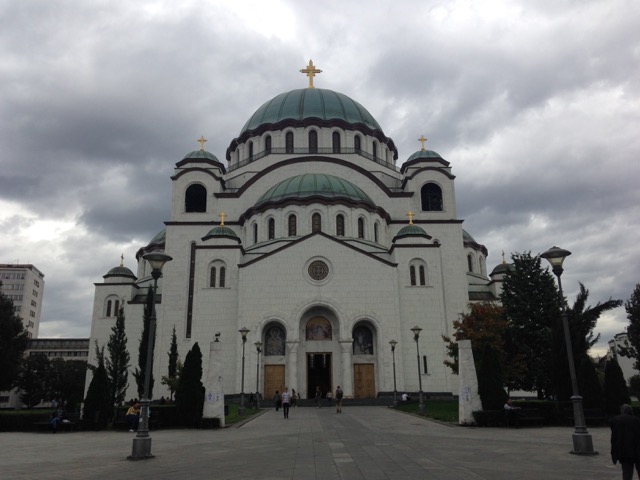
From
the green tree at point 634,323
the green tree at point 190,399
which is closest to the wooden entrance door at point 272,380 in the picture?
the green tree at point 190,399

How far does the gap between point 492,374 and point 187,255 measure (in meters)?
26.2

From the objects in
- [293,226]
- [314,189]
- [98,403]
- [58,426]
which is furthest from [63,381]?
[98,403]

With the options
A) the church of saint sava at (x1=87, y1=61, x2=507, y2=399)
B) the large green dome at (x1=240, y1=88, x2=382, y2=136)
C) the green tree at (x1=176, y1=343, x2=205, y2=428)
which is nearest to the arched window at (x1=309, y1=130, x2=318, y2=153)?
the church of saint sava at (x1=87, y1=61, x2=507, y2=399)

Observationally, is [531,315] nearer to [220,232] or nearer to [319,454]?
[319,454]

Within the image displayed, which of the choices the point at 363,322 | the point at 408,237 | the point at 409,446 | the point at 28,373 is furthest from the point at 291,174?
the point at 28,373

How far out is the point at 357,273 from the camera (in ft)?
112

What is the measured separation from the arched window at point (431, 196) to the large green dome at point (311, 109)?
8122mm

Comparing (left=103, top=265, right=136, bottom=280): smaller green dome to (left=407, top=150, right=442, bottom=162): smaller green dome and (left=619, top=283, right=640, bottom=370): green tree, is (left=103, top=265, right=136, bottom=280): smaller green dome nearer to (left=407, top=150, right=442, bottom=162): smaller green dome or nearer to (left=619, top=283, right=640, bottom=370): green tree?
(left=407, top=150, right=442, bottom=162): smaller green dome

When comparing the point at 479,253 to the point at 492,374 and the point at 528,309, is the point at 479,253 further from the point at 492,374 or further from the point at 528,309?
the point at 492,374

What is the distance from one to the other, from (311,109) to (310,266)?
57.9ft

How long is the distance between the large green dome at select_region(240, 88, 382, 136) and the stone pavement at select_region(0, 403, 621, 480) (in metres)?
32.6

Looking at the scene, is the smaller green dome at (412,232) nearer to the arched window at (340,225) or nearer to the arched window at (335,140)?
the arched window at (340,225)

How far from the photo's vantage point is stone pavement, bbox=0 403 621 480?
9.12 m

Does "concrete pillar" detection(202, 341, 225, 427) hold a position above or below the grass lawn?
above
